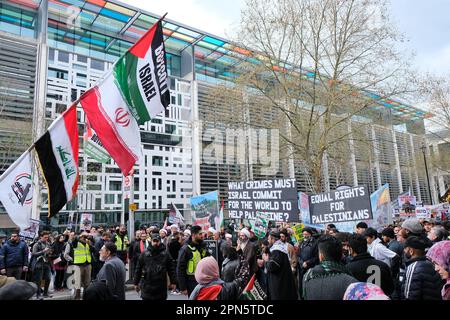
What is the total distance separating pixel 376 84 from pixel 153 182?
3359 centimetres

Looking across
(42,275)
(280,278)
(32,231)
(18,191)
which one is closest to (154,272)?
(280,278)

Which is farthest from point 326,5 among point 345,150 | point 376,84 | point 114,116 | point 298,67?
point 114,116

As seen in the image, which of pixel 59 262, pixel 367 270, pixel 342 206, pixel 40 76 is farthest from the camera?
pixel 40 76

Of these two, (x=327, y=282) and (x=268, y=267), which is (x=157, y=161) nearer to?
(x=268, y=267)

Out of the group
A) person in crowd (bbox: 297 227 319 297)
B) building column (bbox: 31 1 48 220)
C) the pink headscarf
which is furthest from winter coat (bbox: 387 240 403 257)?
building column (bbox: 31 1 48 220)

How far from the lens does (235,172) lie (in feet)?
138

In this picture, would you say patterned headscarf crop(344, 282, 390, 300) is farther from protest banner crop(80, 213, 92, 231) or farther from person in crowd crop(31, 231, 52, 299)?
protest banner crop(80, 213, 92, 231)

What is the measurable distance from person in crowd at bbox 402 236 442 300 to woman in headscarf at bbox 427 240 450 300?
101mm

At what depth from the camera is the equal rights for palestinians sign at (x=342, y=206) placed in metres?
7.11

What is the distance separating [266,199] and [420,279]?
505 cm

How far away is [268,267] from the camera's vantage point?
464 centimetres

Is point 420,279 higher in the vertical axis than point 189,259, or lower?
higher

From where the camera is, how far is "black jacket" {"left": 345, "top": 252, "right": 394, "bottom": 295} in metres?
→ 3.63

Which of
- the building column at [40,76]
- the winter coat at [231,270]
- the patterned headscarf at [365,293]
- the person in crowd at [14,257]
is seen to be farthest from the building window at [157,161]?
the patterned headscarf at [365,293]
